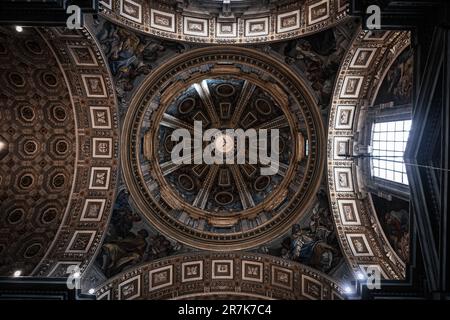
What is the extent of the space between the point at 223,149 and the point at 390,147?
9754 millimetres

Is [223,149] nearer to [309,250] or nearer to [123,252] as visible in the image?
[309,250]

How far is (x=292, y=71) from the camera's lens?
16547mm

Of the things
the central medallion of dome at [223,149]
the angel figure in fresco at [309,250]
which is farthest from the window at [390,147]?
the central medallion of dome at [223,149]

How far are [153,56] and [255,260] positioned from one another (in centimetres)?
994

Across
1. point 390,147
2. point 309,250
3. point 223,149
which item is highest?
point 223,149

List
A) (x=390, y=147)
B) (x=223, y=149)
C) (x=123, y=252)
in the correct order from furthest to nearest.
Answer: (x=223, y=149)
(x=123, y=252)
(x=390, y=147)

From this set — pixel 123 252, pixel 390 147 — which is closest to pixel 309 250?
pixel 390 147

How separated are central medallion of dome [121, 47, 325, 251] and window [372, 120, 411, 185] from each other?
226 cm

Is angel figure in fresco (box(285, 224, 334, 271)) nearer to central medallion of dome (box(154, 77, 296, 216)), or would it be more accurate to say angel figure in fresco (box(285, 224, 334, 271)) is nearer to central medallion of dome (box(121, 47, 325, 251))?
central medallion of dome (box(121, 47, 325, 251))

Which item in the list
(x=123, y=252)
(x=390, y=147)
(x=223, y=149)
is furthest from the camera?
(x=223, y=149)

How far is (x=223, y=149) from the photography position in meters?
22.3

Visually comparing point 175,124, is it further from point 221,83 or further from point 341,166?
point 341,166
